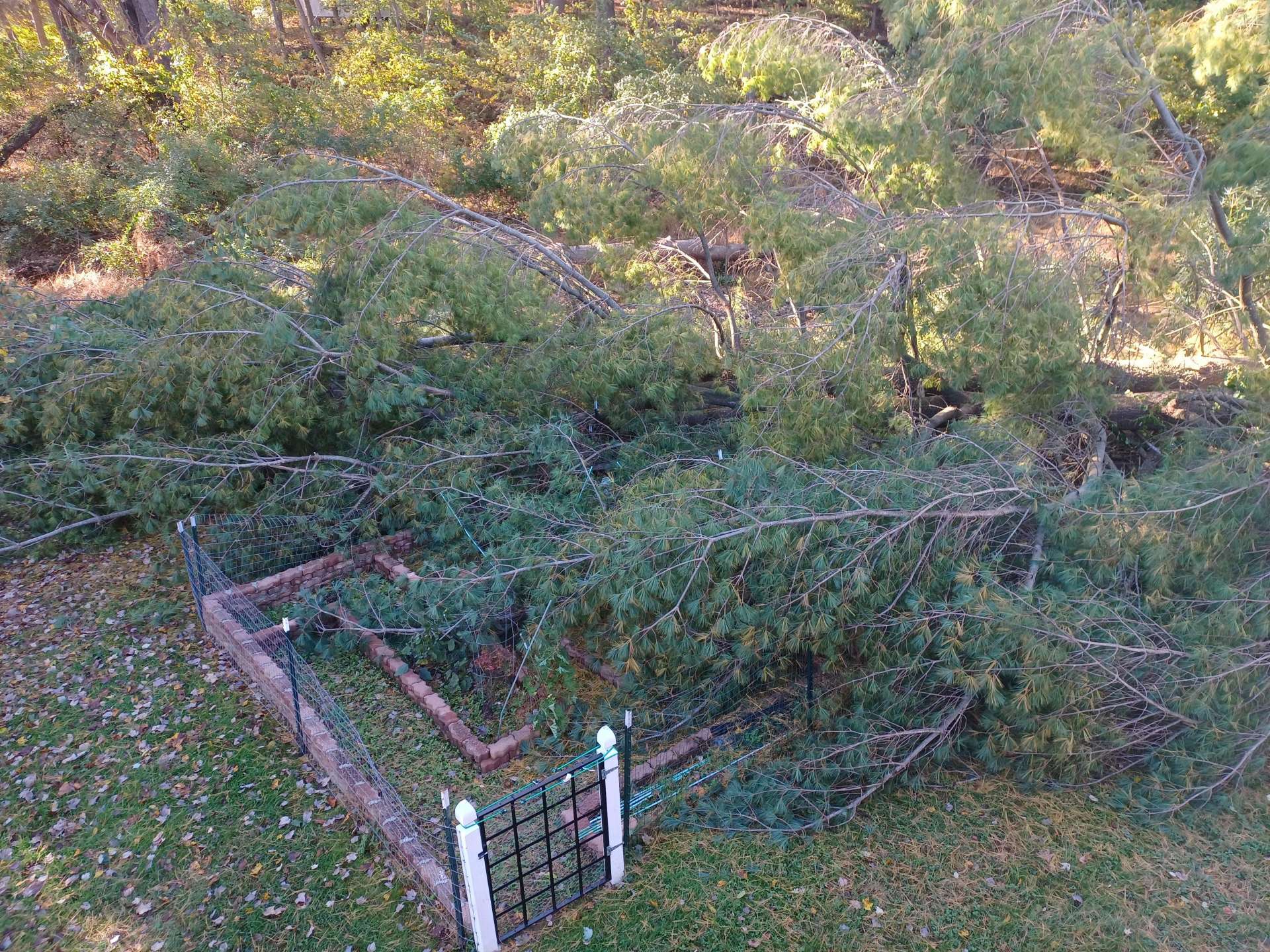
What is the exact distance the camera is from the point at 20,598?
6.05m

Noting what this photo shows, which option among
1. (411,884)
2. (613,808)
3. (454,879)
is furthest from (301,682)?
(613,808)

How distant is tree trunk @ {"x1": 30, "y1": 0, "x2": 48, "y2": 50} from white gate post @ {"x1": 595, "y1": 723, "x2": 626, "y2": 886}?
55.8 feet

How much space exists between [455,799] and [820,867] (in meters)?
1.92

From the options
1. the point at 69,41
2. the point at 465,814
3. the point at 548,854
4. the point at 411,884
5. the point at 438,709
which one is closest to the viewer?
the point at 465,814

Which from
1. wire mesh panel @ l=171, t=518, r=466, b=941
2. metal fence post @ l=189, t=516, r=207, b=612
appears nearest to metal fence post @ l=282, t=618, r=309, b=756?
wire mesh panel @ l=171, t=518, r=466, b=941

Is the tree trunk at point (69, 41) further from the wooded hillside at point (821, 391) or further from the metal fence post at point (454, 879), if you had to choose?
the metal fence post at point (454, 879)

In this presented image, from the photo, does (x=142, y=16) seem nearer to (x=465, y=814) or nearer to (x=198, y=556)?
(x=198, y=556)

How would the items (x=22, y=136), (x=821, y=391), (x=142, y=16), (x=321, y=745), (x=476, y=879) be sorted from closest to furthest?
(x=476, y=879) < (x=321, y=745) < (x=821, y=391) < (x=22, y=136) < (x=142, y=16)

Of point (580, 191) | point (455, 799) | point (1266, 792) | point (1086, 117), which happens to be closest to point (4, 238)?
point (580, 191)

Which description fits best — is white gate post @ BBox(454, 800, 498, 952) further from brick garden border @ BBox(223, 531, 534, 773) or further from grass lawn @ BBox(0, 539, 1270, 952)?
brick garden border @ BBox(223, 531, 534, 773)

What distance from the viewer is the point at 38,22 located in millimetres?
14906

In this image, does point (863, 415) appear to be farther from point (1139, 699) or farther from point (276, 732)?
point (276, 732)

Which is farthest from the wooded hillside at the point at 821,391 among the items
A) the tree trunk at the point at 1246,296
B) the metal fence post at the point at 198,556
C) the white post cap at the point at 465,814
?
the white post cap at the point at 465,814

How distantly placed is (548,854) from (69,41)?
1579 centimetres
